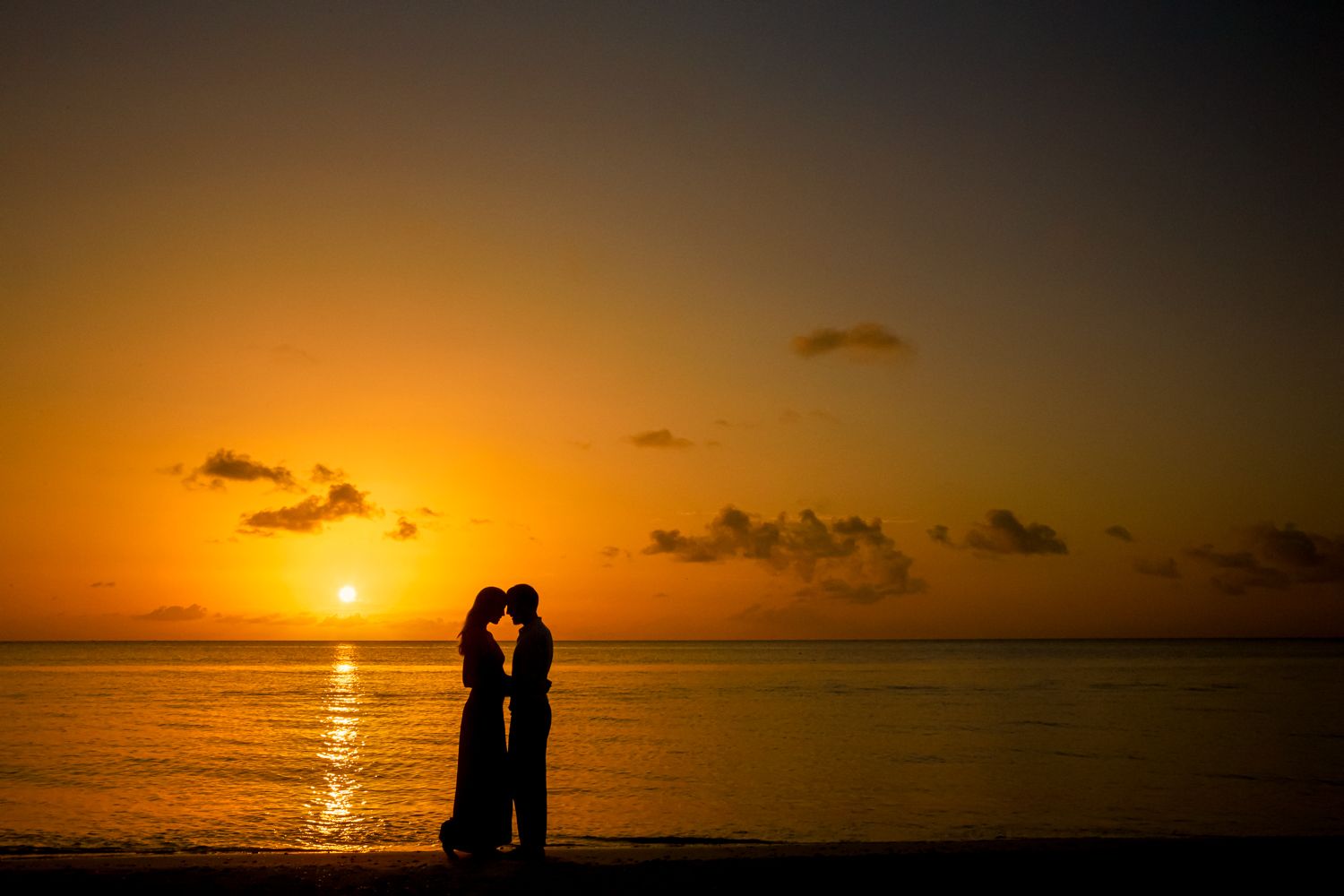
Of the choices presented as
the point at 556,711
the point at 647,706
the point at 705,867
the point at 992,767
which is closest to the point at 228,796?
the point at 705,867

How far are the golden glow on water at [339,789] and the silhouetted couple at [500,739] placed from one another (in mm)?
5473

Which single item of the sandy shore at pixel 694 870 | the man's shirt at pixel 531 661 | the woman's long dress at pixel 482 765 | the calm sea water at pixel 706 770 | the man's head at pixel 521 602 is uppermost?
the man's head at pixel 521 602

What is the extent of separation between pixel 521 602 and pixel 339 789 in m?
13.2

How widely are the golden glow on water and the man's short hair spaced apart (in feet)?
21.8

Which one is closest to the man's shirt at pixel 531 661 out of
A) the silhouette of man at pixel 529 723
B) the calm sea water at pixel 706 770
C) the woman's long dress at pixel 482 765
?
the silhouette of man at pixel 529 723

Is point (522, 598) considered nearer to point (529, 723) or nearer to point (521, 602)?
point (521, 602)

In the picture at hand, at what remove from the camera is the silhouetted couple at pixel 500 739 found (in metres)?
10.3

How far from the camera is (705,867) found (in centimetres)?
985

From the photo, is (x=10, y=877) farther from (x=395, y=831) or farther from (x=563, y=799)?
(x=563, y=799)

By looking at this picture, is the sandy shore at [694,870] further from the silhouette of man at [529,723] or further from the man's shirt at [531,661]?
the man's shirt at [531,661]

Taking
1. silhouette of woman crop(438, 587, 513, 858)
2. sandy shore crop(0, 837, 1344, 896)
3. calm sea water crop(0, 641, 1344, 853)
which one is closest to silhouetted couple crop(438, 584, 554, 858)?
silhouette of woman crop(438, 587, 513, 858)

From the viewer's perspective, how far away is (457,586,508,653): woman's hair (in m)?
10.4

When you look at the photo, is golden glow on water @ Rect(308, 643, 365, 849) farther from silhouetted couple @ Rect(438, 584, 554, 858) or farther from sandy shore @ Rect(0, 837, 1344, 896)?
silhouetted couple @ Rect(438, 584, 554, 858)

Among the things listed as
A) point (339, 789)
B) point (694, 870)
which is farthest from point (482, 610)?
point (339, 789)
